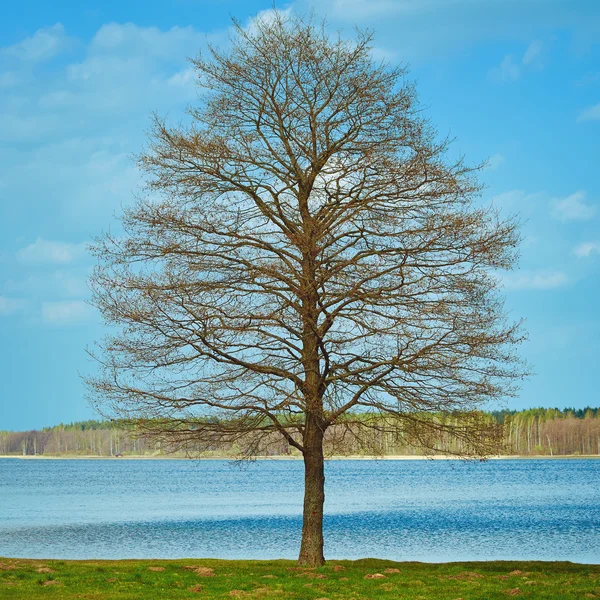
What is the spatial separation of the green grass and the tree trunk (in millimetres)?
507

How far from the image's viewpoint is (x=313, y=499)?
19.7 metres

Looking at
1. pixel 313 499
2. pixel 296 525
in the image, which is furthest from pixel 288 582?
pixel 296 525

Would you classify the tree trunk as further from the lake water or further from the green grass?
the lake water

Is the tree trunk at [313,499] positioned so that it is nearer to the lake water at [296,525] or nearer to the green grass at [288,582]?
the green grass at [288,582]

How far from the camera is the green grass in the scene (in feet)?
50.0

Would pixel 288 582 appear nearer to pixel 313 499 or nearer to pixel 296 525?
pixel 313 499

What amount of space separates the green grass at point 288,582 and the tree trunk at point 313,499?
51cm

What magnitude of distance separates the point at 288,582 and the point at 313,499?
283 cm

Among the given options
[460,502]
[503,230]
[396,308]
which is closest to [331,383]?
[396,308]

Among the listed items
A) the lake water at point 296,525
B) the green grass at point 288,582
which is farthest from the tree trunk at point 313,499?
the lake water at point 296,525

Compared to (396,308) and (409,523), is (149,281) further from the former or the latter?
(409,523)

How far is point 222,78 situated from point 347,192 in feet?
13.1

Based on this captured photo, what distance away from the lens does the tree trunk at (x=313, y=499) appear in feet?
64.3

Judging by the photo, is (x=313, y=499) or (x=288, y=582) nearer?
(x=288, y=582)
